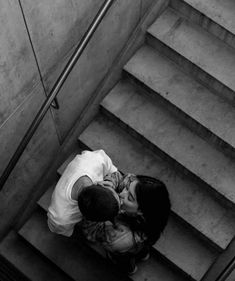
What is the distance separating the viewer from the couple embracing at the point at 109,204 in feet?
9.37

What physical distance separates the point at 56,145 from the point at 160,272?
5.65 feet

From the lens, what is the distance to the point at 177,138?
4.28 meters

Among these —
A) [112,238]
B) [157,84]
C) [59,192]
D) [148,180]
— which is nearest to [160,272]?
[112,238]

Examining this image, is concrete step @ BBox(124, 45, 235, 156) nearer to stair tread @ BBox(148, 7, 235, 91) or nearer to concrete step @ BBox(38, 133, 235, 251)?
stair tread @ BBox(148, 7, 235, 91)

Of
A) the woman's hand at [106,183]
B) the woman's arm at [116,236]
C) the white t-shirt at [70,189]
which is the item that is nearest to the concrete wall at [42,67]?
→ the white t-shirt at [70,189]

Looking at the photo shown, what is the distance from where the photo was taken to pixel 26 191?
4.34 metres

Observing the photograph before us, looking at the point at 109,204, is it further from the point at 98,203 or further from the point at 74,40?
the point at 74,40

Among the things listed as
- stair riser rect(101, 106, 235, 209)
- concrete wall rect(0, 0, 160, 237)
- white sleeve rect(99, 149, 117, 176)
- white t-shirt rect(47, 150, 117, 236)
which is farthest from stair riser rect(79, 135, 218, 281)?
concrete wall rect(0, 0, 160, 237)

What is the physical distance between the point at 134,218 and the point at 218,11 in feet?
7.91

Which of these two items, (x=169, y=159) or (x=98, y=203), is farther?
(x=169, y=159)

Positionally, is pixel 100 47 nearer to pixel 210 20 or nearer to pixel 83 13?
pixel 83 13

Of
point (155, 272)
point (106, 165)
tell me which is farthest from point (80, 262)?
point (106, 165)

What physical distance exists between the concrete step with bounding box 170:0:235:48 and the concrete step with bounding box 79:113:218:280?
1.44m

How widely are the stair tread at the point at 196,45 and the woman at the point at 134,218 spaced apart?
152 cm
